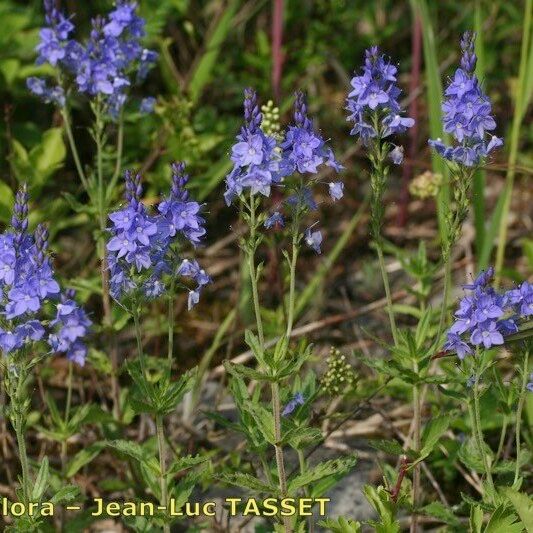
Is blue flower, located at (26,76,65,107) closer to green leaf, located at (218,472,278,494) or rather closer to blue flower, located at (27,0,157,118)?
blue flower, located at (27,0,157,118)

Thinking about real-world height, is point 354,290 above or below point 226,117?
below

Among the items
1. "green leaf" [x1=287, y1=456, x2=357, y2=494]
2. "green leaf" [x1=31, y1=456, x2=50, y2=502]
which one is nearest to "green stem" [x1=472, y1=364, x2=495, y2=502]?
"green leaf" [x1=287, y1=456, x2=357, y2=494]

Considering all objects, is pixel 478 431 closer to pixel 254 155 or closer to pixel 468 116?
pixel 468 116

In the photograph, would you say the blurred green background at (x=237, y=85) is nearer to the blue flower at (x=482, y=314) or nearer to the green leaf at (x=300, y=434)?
the blue flower at (x=482, y=314)

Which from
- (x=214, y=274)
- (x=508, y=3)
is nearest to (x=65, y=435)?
(x=214, y=274)

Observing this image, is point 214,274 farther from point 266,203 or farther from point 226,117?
point 226,117
